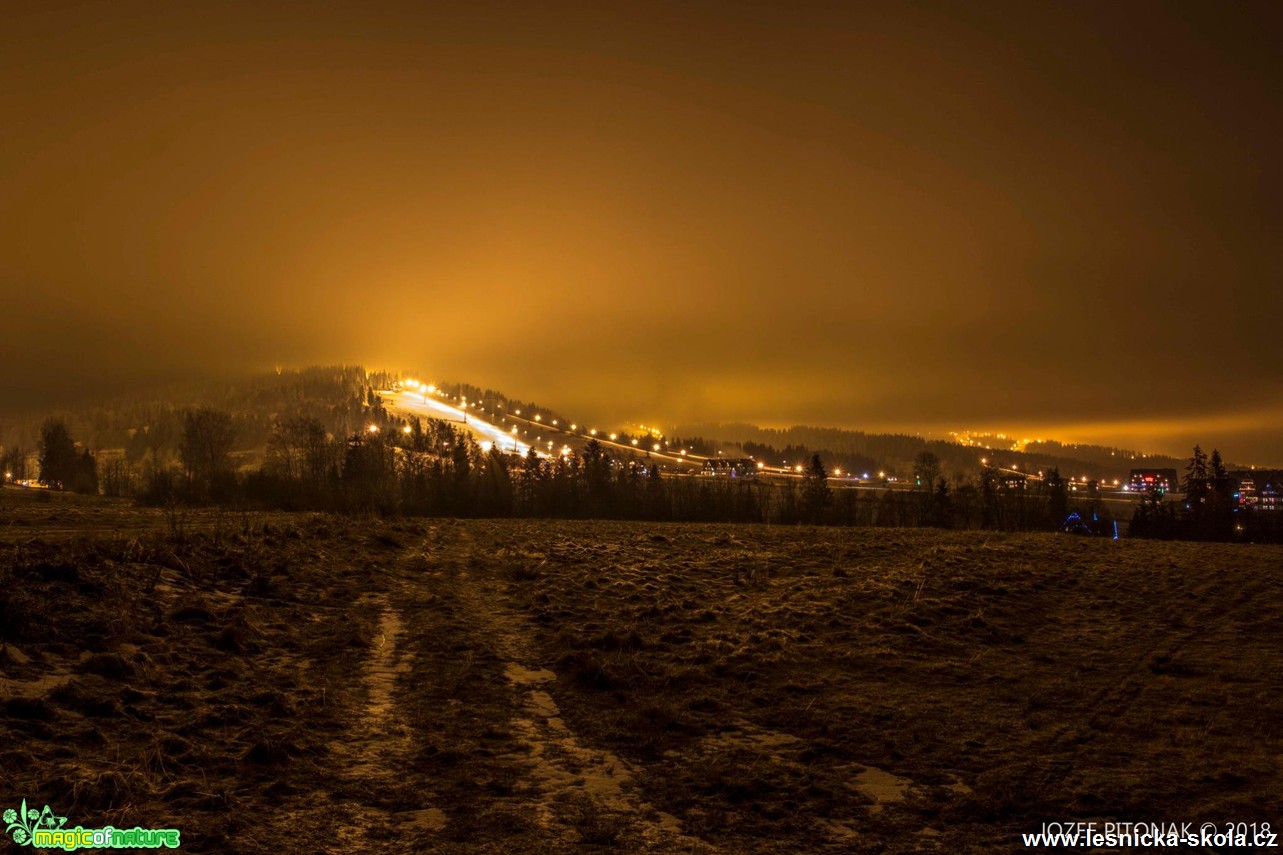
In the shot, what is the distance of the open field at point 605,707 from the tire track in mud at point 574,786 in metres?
0.04

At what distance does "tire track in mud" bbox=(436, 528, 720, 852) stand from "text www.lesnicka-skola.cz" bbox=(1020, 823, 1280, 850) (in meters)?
3.41

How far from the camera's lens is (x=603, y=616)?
17672 mm

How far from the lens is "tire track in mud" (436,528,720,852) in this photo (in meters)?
6.89

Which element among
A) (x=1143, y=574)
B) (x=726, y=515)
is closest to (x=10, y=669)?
(x=1143, y=574)

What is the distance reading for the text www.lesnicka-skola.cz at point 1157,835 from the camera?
6.96m

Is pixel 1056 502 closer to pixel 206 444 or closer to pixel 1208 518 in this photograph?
pixel 1208 518

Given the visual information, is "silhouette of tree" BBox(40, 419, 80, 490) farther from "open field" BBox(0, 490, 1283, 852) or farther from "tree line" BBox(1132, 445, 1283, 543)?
"tree line" BBox(1132, 445, 1283, 543)

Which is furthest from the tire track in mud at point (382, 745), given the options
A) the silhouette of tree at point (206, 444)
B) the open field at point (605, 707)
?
the silhouette of tree at point (206, 444)

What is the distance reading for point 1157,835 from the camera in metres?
7.16

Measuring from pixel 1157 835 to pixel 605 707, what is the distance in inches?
271

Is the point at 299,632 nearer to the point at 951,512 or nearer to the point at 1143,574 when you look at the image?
the point at 1143,574

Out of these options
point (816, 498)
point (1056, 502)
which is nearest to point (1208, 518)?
point (1056, 502)

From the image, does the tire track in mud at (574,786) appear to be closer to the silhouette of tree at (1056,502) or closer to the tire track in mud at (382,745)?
the tire track in mud at (382,745)

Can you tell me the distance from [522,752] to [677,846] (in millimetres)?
3024
